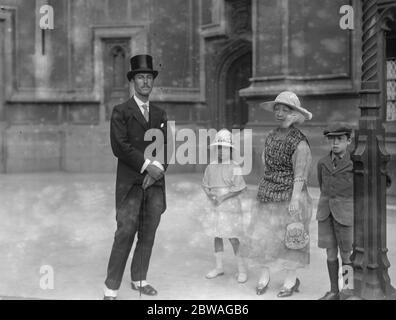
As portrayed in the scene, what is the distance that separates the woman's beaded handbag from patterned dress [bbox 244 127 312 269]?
6cm

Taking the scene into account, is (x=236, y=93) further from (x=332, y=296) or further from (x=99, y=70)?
(x=332, y=296)

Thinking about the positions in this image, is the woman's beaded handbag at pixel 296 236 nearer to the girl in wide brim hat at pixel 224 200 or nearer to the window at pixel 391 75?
the girl in wide brim hat at pixel 224 200

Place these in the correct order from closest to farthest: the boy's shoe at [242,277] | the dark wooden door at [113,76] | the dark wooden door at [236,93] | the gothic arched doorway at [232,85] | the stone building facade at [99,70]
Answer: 1. the boy's shoe at [242,277]
2. the gothic arched doorway at [232,85]
3. the dark wooden door at [236,93]
4. the stone building facade at [99,70]
5. the dark wooden door at [113,76]

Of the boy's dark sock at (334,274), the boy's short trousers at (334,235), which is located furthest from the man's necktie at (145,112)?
the boy's dark sock at (334,274)

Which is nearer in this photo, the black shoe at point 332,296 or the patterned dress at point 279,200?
the black shoe at point 332,296

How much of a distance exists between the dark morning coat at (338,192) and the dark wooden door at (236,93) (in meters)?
10.7

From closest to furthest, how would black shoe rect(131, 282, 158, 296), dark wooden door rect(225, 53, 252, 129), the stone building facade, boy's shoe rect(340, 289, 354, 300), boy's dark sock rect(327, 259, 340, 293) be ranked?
boy's shoe rect(340, 289, 354, 300)
boy's dark sock rect(327, 259, 340, 293)
black shoe rect(131, 282, 158, 296)
dark wooden door rect(225, 53, 252, 129)
the stone building facade

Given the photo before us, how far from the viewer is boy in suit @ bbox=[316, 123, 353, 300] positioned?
17.0 ft

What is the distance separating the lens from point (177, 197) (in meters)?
12.2

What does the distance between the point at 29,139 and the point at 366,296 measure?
13151 mm

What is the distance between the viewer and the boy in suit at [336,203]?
17.0 ft

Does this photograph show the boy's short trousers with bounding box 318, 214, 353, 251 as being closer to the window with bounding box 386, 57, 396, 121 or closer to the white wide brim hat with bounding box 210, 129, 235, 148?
the white wide brim hat with bounding box 210, 129, 235, 148

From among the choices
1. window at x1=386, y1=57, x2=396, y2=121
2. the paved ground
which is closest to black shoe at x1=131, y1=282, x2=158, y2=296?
the paved ground
